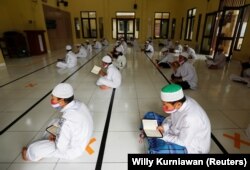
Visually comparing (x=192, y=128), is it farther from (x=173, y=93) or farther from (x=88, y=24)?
(x=88, y=24)

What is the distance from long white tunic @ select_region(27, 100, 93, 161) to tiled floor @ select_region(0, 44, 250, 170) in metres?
0.11

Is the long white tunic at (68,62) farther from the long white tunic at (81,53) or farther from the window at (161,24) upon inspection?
the window at (161,24)

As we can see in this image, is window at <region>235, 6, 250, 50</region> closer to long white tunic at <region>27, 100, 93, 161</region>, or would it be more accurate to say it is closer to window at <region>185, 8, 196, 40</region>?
window at <region>185, 8, 196, 40</region>

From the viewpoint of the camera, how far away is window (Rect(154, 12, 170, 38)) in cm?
1436

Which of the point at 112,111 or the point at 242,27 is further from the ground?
the point at 242,27

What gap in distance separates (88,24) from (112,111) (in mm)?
13490

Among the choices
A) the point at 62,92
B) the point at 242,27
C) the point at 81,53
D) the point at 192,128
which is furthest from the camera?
the point at 81,53

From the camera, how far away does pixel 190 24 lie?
12.1m

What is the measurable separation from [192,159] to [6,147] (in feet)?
7.23

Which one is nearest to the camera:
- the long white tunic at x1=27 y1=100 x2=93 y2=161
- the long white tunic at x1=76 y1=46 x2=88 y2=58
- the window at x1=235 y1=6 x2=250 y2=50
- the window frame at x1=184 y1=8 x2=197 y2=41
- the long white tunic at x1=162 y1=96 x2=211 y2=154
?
the long white tunic at x1=162 y1=96 x2=211 y2=154

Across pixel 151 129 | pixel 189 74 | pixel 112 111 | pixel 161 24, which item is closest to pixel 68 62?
pixel 112 111

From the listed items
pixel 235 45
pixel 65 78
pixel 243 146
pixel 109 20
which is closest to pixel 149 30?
pixel 109 20

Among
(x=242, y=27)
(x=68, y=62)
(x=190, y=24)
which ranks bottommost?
(x=68, y=62)

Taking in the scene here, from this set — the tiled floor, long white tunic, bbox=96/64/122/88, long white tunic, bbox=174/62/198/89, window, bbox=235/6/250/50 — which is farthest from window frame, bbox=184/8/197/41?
long white tunic, bbox=96/64/122/88
